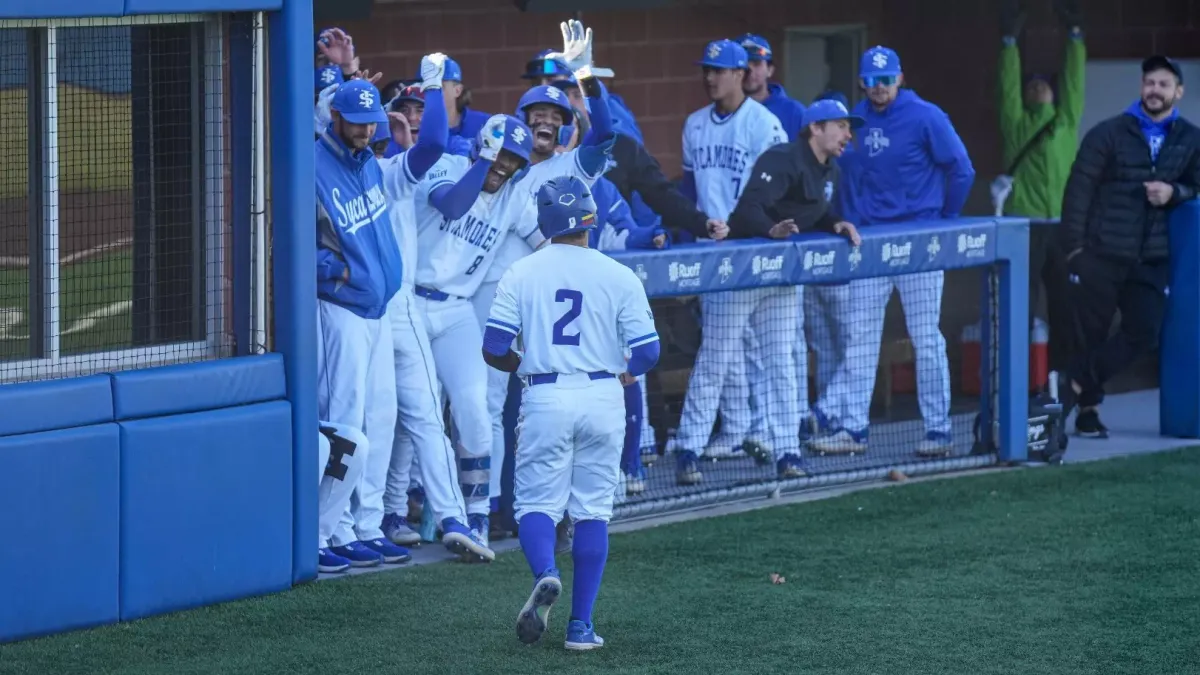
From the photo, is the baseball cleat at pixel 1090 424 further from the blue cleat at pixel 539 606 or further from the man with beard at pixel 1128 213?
the blue cleat at pixel 539 606

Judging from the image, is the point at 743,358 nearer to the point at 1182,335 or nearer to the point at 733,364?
the point at 733,364

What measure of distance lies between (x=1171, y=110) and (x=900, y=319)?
185 centimetres

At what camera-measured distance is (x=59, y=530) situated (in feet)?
20.4

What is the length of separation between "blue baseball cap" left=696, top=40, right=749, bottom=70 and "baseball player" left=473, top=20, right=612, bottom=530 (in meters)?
1.40

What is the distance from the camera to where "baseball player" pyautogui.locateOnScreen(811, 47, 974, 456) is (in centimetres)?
917

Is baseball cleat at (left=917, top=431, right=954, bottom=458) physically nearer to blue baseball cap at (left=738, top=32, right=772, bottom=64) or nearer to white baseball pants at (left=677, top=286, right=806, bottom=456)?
white baseball pants at (left=677, top=286, right=806, bottom=456)

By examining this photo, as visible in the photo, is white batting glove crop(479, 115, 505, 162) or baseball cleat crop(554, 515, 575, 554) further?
baseball cleat crop(554, 515, 575, 554)

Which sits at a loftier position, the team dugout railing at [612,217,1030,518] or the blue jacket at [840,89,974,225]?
the blue jacket at [840,89,974,225]

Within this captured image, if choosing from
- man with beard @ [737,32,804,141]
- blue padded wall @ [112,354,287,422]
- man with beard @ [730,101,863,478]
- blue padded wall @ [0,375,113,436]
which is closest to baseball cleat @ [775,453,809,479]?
man with beard @ [730,101,863,478]

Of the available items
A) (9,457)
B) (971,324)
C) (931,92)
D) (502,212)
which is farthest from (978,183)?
(9,457)

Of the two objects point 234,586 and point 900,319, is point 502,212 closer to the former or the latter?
point 234,586

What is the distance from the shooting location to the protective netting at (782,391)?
8688 millimetres

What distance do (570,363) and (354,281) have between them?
1366mm

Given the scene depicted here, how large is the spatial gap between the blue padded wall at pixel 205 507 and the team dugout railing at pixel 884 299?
1782 millimetres
